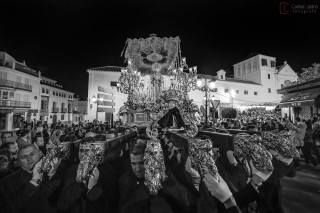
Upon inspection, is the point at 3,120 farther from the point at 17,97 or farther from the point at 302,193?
the point at 302,193

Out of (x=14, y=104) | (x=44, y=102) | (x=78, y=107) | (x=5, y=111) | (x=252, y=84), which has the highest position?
(x=252, y=84)

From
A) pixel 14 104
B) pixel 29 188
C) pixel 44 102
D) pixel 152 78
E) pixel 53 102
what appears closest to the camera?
pixel 29 188

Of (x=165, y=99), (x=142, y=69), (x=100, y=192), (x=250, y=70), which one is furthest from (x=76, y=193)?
(x=250, y=70)

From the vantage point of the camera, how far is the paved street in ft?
11.8

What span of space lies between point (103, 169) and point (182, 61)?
7970 mm

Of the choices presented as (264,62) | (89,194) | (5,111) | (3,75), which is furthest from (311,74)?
(3,75)

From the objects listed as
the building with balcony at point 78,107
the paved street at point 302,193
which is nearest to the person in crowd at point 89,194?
the paved street at point 302,193

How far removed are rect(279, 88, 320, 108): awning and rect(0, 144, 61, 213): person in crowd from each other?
46.8ft

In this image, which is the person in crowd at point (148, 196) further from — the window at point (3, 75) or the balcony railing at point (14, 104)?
the window at point (3, 75)

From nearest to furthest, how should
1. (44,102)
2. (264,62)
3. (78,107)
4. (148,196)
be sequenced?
1. (148,196)
2. (44,102)
3. (264,62)
4. (78,107)

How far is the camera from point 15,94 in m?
28.0

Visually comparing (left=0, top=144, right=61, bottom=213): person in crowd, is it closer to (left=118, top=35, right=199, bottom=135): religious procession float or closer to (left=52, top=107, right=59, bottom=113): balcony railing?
(left=118, top=35, right=199, bottom=135): religious procession float

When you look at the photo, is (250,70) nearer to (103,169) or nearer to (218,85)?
(218,85)

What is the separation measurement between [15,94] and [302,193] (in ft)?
117
